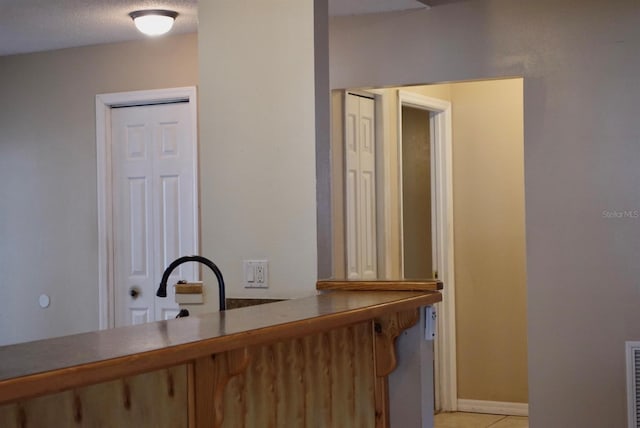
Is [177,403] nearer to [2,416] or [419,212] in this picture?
[2,416]

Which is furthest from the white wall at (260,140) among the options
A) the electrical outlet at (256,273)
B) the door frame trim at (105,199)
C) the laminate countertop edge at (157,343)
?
the door frame trim at (105,199)

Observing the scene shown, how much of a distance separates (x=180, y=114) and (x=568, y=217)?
237 centimetres

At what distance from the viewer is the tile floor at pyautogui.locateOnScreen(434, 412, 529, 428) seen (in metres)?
5.57

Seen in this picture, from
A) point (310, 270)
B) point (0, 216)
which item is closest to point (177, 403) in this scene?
point (310, 270)

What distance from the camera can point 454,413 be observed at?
5938 millimetres

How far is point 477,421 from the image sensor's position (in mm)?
5691

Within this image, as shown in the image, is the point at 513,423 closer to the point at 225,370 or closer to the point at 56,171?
the point at 56,171

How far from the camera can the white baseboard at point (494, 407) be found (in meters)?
5.82

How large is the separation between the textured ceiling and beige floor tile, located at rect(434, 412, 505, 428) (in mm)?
2637

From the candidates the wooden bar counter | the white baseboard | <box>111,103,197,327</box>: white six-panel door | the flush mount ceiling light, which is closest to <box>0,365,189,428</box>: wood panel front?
the wooden bar counter

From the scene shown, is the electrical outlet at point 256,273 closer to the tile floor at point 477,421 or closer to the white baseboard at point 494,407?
the tile floor at point 477,421

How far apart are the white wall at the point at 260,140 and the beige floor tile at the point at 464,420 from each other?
274 centimetres

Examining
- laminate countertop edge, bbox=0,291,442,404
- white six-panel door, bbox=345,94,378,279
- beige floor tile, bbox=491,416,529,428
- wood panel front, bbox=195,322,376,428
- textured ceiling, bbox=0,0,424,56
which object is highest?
textured ceiling, bbox=0,0,424,56

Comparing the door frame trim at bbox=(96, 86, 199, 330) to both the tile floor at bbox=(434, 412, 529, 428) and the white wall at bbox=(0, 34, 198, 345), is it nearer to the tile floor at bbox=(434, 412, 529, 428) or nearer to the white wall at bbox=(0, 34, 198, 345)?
the white wall at bbox=(0, 34, 198, 345)
